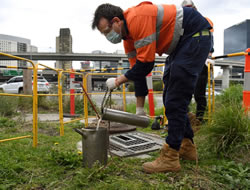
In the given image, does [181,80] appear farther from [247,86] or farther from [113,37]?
[247,86]

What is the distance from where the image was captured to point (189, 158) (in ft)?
7.71

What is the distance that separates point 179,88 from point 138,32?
0.62 m

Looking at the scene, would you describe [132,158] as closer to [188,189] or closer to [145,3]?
[188,189]

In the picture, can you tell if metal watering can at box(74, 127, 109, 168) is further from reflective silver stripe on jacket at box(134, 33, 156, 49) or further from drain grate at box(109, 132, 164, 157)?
reflective silver stripe on jacket at box(134, 33, 156, 49)

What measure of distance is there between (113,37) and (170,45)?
55 centimetres

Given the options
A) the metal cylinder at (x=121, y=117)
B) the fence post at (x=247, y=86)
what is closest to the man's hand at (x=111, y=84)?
the metal cylinder at (x=121, y=117)

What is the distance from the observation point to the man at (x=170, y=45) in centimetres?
191

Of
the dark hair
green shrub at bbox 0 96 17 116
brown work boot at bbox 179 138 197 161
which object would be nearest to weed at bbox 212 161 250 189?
brown work boot at bbox 179 138 197 161

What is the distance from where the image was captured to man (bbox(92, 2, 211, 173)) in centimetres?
191

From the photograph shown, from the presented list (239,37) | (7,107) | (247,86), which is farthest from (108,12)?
(239,37)

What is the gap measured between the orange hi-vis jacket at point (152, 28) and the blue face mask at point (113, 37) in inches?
6.0

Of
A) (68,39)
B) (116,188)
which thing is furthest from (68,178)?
(68,39)

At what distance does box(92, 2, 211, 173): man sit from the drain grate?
0.64 m

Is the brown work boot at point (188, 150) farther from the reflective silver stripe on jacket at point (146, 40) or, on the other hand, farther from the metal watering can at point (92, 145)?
the reflective silver stripe on jacket at point (146, 40)
